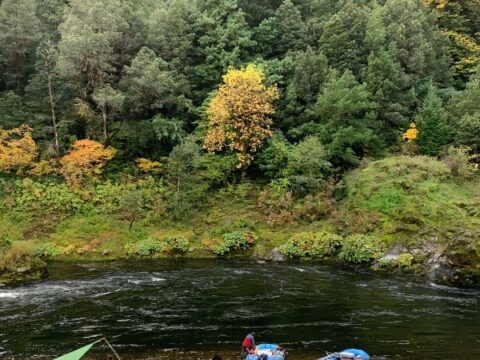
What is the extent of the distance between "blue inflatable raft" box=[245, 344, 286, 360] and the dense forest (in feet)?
54.5

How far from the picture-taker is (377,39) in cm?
4988

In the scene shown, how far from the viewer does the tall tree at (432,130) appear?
4478cm

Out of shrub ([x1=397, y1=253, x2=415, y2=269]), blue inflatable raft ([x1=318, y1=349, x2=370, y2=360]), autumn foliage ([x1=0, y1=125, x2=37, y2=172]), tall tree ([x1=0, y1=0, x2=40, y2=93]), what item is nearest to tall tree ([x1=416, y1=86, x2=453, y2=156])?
shrub ([x1=397, y1=253, x2=415, y2=269])

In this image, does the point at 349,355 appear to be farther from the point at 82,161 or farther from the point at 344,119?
the point at 82,161

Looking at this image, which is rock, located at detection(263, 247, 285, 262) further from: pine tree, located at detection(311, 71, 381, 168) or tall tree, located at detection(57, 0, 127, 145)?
tall tree, located at detection(57, 0, 127, 145)

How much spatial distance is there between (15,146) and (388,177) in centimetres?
3092

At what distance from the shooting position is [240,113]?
42.6 meters

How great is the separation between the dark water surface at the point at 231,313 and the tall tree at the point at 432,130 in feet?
56.5

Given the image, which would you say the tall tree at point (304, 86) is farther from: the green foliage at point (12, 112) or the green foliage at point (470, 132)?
the green foliage at point (12, 112)

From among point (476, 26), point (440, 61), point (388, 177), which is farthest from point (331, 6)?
point (388, 177)

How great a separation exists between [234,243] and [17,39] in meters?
29.8

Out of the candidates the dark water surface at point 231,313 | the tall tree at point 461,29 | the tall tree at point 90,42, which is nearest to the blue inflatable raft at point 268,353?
the dark water surface at point 231,313

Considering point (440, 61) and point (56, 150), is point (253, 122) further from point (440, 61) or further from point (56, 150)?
point (440, 61)

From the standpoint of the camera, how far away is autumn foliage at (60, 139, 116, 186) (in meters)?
43.7
